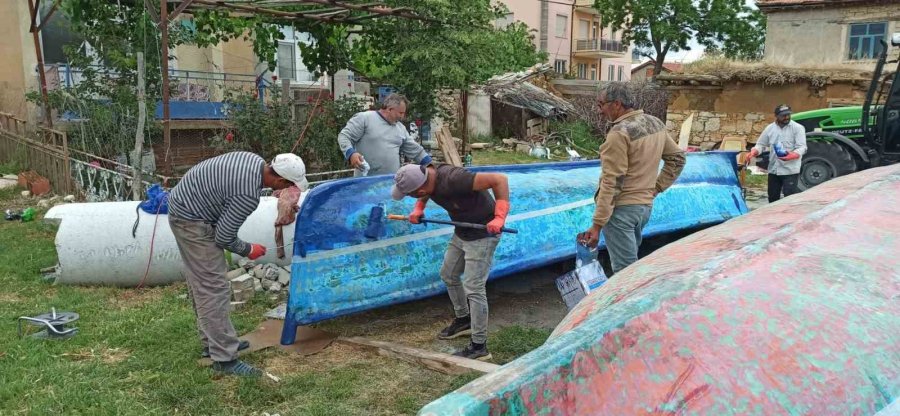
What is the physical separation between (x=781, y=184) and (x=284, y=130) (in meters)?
6.99

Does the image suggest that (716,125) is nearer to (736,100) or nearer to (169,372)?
(736,100)

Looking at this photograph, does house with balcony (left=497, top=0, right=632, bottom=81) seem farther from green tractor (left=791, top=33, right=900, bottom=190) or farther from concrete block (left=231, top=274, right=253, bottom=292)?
concrete block (left=231, top=274, right=253, bottom=292)

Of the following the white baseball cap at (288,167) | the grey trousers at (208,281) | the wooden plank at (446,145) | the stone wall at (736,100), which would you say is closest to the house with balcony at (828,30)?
the stone wall at (736,100)

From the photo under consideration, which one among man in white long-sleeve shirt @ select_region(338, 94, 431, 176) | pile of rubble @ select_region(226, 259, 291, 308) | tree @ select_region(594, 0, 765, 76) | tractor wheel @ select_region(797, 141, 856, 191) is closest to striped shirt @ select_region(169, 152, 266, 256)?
pile of rubble @ select_region(226, 259, 291, 308)

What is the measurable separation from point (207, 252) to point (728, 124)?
16.2 metres

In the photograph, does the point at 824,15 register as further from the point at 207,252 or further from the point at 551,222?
the point at 207,252

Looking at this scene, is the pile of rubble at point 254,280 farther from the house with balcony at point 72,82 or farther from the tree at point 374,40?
the house with balcony at point 72,82

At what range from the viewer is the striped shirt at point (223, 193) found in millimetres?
3729

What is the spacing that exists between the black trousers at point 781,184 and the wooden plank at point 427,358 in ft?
16.5

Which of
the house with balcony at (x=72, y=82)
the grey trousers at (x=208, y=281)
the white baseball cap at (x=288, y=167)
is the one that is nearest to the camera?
the white baseball cap at (x=288, y=167)

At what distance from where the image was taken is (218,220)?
386 cm

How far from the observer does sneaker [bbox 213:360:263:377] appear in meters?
3.90

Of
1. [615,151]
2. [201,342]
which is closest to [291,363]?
[201,342]

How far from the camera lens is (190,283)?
3.98 m
